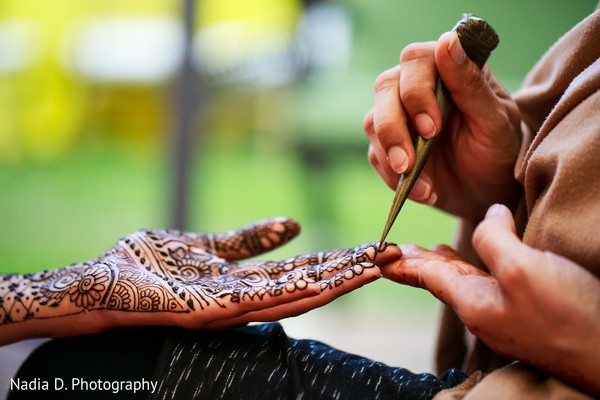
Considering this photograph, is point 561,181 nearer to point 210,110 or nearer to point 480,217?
point 480,217

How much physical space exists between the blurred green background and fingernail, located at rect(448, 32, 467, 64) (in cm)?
164

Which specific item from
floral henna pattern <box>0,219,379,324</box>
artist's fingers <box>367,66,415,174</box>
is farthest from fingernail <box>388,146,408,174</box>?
floral henna pattern <box>0,219,379,324</box>

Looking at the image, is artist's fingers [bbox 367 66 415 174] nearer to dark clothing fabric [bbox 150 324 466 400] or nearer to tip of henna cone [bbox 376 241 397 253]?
tip of henna cone [bbox 376 241 397 253]

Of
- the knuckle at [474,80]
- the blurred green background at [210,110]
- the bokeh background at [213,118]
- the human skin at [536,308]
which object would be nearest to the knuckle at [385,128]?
the knuckle at [474,80]

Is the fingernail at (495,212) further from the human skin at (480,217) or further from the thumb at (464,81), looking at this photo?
the thumb at (464,81)

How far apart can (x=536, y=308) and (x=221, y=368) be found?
0.29m

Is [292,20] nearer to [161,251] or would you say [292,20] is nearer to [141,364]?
[161,251]

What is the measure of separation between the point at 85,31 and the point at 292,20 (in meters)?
0.80

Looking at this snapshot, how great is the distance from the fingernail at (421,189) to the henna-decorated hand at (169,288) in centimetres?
15

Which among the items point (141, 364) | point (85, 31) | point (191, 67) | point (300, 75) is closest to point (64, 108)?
point (85, 31)

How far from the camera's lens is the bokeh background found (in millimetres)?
2381

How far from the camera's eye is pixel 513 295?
50 cm

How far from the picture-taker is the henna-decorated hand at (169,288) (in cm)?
64

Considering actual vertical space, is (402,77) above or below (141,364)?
above
